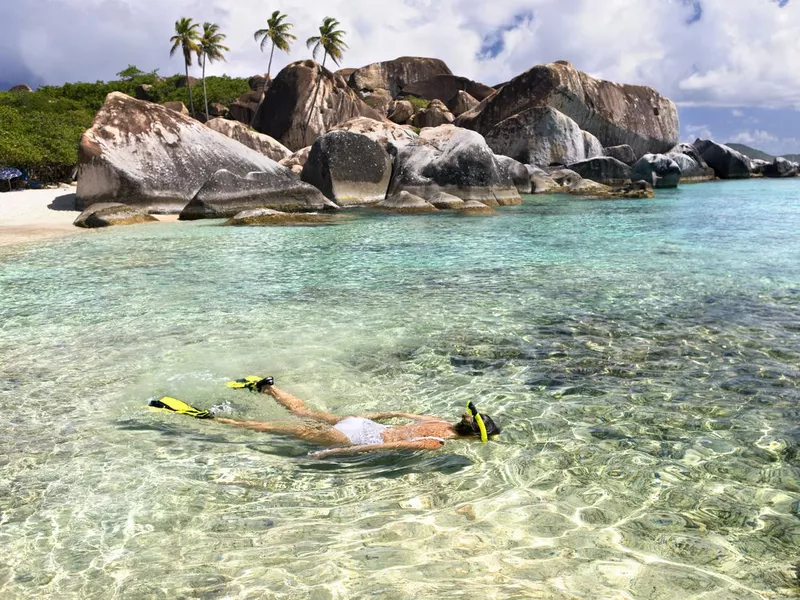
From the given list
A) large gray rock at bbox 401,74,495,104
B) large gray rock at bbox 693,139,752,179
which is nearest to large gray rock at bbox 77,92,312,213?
large gray rock at bbox 693,139,752,179

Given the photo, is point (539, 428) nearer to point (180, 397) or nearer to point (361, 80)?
point (180, 397)

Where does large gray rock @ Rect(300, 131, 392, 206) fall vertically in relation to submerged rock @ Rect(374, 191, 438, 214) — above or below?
above

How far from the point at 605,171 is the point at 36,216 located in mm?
30528

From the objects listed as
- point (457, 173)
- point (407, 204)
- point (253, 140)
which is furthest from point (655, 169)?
point (253, 140)

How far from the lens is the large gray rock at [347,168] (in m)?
24.8

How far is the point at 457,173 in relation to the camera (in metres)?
25.5

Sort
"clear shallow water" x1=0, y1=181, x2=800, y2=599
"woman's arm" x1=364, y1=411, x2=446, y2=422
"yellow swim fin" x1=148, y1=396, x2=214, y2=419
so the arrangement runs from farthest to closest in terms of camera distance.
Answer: "yellow swim fin" x1=148, y1=396, x2=214, y2=419 → "woman's arm" x1=364, y1=411, x2=446, y2=422 → "clear shallow water" x1=0, y1=181, x2=800, y2=599

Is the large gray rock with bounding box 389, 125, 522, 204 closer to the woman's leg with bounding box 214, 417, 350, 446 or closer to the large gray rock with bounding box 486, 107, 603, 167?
the large gray rock with bounding box 486, 107, 603, 167

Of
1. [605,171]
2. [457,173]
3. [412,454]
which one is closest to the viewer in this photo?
[412,454]

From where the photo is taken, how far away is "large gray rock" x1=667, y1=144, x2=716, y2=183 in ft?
153

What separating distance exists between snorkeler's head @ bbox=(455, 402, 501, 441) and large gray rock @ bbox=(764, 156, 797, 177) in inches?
2515

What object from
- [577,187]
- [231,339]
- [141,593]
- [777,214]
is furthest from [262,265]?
[577,187]

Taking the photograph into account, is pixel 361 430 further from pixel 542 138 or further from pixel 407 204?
pixel 542 138

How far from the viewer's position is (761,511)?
3.29 metres
